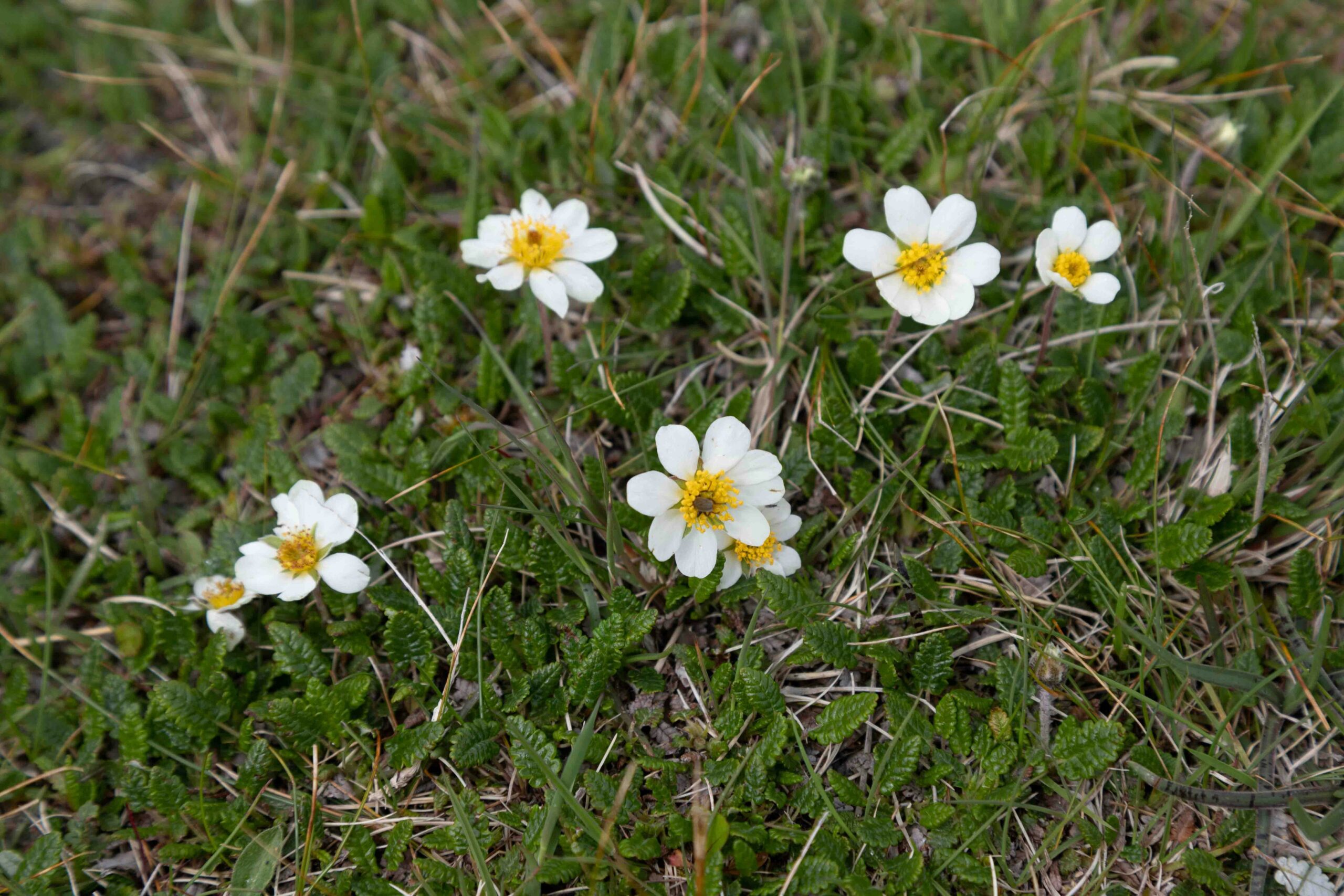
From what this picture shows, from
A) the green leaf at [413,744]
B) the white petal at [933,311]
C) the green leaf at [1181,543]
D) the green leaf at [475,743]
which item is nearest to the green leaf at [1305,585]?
the green leaf at [1181,543]

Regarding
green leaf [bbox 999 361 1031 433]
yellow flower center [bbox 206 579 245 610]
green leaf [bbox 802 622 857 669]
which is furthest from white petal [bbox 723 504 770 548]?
yellow flower center [bbox 206 579 245 610]

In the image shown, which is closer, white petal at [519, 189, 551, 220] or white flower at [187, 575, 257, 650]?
white flower at [187, 575, 257, 650]

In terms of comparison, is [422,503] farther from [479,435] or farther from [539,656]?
[539,656]

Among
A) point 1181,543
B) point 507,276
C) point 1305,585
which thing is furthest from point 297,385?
point 1305,585

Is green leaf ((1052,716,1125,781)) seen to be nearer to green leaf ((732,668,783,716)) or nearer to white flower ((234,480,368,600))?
green leaf ((732,668,783,716))

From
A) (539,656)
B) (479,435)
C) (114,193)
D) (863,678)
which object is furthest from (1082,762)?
(114,193)

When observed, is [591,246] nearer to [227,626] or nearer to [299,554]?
[299,554]

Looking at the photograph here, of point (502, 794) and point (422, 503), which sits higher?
point (422, 503)
